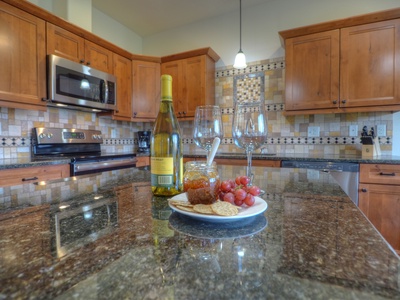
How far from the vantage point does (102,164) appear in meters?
2.38

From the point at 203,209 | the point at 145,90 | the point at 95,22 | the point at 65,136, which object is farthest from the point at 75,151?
the point at 203,209

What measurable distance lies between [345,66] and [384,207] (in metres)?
1.38

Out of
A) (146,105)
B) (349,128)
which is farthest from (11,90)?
(349,128)

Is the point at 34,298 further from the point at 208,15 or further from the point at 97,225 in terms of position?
the point at 208,15

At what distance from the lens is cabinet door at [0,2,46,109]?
1947mm

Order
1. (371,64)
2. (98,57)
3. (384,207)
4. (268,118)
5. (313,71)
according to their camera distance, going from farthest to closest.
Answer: (268,118), (98,57), (313,71), (371,64), (384,207)

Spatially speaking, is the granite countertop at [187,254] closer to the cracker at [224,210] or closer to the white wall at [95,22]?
the cracker at [224,210]

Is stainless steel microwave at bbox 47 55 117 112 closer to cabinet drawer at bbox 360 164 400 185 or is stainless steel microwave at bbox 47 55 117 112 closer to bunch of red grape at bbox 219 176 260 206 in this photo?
bunch of red grape at bbox 219 176 260 206

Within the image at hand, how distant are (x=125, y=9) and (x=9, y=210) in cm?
330

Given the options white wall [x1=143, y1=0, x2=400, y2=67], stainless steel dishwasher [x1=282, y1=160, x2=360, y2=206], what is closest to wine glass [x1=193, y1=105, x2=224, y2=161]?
stainless steel dishwasher [x1=282, y1=160, x2=360, y2=206]

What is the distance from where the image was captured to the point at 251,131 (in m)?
0.83

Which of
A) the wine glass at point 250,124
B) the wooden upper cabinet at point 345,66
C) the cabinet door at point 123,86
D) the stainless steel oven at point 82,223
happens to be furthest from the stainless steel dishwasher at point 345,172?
the cabinet door at point 123,86

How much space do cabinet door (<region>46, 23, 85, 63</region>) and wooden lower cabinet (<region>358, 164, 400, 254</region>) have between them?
118 inches

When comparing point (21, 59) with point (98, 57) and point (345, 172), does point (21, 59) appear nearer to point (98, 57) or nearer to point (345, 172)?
point (98, 57)
